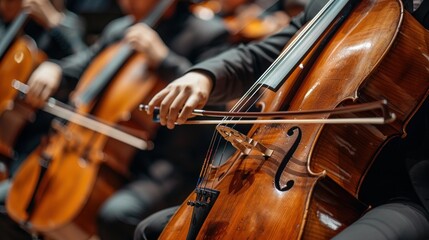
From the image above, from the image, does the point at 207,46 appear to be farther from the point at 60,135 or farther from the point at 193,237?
the point at 193,237

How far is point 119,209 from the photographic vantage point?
160 cm

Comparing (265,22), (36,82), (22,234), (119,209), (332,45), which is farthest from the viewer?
(265,22)

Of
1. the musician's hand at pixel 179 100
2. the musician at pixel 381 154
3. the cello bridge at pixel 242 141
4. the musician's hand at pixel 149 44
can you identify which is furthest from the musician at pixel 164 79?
the cello bridge at pixel 242 141

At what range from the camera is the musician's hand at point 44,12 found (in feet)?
7.23

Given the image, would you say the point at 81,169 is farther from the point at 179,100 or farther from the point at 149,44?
the point at 179,100

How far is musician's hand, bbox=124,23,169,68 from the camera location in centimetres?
174

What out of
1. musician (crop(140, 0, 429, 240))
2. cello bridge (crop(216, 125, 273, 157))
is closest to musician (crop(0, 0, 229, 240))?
musician (crop(140, 0, 429, 240))

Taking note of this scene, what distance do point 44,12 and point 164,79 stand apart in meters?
0.77

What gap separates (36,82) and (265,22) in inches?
31.8

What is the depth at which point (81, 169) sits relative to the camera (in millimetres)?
1666

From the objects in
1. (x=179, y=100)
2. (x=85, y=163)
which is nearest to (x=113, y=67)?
(x=85, y=163)

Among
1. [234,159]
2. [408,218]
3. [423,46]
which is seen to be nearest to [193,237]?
[234,159]

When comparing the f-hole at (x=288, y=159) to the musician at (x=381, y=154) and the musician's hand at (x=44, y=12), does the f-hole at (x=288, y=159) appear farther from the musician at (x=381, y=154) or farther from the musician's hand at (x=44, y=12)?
the musician's hand at (x=44, y=12)

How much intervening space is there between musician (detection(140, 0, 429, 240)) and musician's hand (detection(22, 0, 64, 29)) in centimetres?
125
